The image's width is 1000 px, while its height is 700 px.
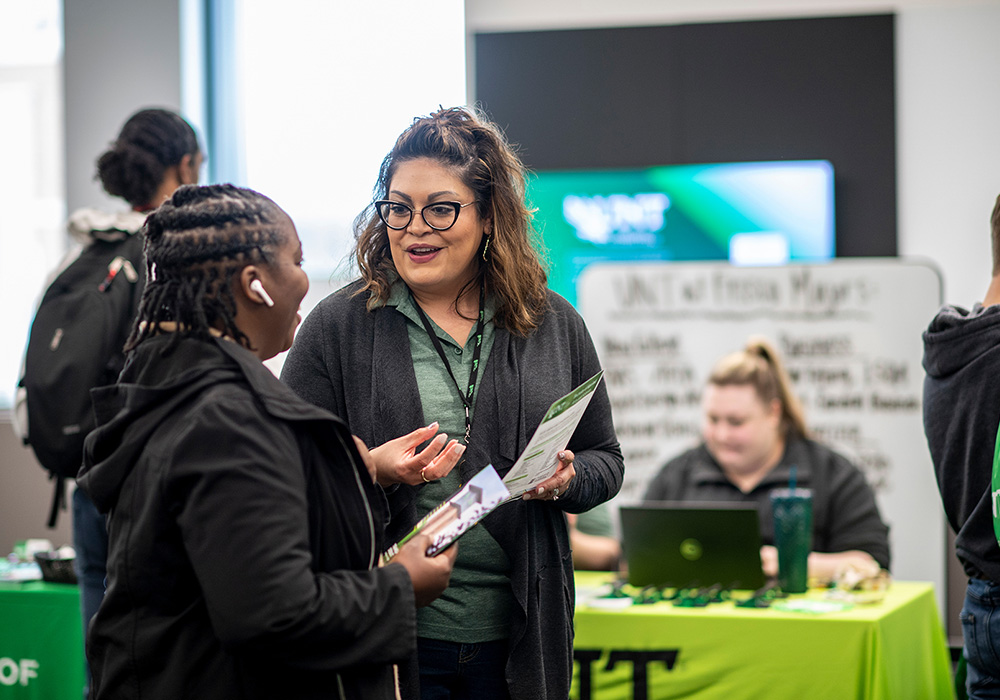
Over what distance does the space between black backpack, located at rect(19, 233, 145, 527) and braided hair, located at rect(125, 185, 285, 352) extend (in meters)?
1.28

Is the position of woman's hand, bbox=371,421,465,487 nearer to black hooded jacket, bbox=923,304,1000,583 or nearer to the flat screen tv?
black hooded jacket, bbox=923,304,1000,583

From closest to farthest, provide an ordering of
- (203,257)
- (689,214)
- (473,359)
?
1. (203,257)
2. (473,359)
3. (689,214)

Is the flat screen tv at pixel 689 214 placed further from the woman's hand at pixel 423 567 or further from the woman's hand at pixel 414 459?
the woman's hand at pixel 423 567

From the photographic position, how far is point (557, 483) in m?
1.49

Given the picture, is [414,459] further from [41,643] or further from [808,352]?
[808,352]

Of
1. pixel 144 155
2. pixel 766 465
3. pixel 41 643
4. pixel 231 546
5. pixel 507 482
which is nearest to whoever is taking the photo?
pixel 231 546

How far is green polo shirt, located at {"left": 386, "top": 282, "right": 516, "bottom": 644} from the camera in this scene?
4.98ft

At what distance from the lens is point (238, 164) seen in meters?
4.74

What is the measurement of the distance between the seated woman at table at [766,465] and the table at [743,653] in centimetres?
69

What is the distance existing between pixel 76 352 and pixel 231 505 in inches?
60.0

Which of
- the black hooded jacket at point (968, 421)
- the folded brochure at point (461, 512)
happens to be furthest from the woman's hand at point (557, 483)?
the black hooded jacket at point (968, 421)

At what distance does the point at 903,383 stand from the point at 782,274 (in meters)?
0.64

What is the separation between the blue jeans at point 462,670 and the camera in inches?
59.4

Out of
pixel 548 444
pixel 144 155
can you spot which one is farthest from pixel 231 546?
pixel 144 155
